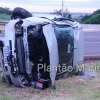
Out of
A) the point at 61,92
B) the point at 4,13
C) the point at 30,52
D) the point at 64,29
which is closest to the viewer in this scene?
the point at 61,92

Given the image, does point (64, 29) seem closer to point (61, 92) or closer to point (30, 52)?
point (30, 52)

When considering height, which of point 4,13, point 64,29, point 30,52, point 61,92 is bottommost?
point 61,92

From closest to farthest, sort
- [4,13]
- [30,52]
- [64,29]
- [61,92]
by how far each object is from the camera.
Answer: [61,92]
[30,52]
[64,29]
[4,13]

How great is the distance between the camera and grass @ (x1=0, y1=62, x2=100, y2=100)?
26.5ft

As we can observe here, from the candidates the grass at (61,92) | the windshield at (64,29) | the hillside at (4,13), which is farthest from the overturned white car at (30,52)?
the hillside at (4,13)

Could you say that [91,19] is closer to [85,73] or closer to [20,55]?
[85,73]

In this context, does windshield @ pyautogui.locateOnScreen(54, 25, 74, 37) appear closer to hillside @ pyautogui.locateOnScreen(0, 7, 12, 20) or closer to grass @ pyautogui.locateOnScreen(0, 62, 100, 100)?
grass @ pyautogui.locateOnScreen(0, 62, 100, 100)

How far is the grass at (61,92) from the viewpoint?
8.06m

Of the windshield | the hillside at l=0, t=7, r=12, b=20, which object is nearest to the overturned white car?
the windshield

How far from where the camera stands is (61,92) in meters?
8.54

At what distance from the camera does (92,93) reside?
8.46 m

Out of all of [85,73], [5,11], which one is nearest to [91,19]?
[5,11]

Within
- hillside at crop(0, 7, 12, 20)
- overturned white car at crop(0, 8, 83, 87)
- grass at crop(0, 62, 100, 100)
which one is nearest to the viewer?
grass at crop(0, 62, 100, 100)

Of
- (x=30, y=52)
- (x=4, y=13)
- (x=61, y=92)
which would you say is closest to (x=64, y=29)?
(x=30, y=52)
